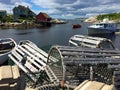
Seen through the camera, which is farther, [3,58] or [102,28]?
[102,28]

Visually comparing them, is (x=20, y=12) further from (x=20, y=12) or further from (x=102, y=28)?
(x=102, y=28)

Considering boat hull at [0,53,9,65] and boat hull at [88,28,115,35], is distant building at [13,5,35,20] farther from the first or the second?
boat hull at [0,53,9,65]

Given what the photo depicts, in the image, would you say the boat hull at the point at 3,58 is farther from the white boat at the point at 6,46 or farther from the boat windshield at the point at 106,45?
the boat windshield at the point at 106,45

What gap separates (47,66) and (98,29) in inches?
1997

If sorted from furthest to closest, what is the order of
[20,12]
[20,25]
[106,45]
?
[20,12] → [20,25] → [106,45]

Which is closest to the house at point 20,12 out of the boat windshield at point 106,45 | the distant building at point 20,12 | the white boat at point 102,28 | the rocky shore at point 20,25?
the distant building at point 20,12

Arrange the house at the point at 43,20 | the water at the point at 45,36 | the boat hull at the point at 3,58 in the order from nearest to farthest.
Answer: the boat hull at the point at 3,58 → the water at the point at 45,36 → the house at the point at 43,20

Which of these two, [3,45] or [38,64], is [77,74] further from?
[3,45]

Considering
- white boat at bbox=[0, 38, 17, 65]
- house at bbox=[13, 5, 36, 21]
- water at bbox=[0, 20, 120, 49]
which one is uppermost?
house at bbox=[13, 5, 36, 21]

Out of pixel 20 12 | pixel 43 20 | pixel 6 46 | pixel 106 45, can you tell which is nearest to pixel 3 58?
pixel 6 46

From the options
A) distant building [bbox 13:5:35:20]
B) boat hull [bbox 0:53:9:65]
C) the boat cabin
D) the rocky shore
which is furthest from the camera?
distant building [bbox 13:5:35:20]

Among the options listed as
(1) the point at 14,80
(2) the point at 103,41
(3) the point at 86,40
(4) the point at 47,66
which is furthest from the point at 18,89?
(3) the point at 86,40

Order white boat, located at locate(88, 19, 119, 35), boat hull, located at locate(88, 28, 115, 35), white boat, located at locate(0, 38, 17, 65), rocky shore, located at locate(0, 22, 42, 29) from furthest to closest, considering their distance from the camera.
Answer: rocky shore, located at locate(0, 22, 42, 29) < white boat, located at locate(88, 19, 119, 35) < boat hull, located at locate(88, 28, 115, 35) < white boat, located at locate(0, 38, 17, 65)

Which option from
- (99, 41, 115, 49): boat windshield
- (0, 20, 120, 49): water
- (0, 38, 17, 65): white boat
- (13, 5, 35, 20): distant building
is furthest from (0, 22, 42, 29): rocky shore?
(99, 41, 115, 49): boat windshield
